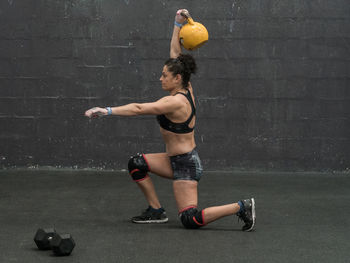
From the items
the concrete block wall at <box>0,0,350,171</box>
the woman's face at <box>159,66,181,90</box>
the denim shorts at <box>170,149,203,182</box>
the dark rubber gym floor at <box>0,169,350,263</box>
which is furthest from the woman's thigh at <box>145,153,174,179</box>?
the concrete block wall at <box>0,0,350,171</box>

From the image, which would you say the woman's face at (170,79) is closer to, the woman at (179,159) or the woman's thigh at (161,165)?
the woman at (179,159)

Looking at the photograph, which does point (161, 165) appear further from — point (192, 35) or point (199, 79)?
point (199, 79)

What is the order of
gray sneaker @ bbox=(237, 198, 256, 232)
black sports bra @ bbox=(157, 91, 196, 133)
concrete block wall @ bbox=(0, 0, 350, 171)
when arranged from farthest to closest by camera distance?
concrete block wall @ bbox=(0, 0, 350, 171) < black sports bra @ bbox=(157, 91, 196, 133) < gray sneaker @ bbox=(237, 198, 256, 232)

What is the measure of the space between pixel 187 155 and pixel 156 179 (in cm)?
237

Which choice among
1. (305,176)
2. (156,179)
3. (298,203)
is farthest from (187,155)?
(305,176)

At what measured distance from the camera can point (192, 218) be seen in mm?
4734

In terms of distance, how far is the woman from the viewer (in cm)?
469

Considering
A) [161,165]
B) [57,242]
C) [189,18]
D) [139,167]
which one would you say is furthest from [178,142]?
[57,242]

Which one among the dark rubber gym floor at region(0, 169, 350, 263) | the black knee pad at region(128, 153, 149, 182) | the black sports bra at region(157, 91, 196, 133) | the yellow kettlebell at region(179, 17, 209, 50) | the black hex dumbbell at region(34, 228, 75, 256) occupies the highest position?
the yellow kettlebell at region(179, 17, 209, 50)

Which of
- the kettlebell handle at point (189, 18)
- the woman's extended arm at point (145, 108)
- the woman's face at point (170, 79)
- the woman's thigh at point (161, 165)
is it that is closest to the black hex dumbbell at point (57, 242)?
the woman's extended arm at point (145, 108)

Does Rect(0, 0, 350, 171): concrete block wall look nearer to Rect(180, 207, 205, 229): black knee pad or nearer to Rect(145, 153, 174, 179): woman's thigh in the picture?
Rect(145, 153, 174, 179): woman's thigh

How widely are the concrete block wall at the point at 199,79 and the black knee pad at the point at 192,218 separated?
9.36ft

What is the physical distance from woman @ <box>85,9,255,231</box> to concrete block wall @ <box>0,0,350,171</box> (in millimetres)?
2390

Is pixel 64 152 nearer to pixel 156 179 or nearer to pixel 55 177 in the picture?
pixel 55 177
